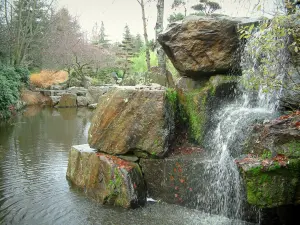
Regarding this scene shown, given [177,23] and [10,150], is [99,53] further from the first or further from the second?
[177,23]

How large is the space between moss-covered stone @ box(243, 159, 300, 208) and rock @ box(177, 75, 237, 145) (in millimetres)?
2396

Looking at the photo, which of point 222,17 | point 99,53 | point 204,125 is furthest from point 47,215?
point 99,53

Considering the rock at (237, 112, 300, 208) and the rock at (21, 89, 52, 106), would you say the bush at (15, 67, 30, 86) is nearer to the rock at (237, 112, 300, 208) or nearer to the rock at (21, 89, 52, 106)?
the rock at (21, 89, 52, 106)

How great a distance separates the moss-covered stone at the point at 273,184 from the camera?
14.0 feet

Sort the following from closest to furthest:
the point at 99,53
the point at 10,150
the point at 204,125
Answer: the point at 204,125 < the point at 10,150 < the point at 99,53

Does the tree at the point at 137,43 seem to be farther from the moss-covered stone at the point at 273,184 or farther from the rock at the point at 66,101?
the moss-covered stone at the point at 273,184

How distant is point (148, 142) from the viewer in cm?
630

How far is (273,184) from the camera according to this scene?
169 inches

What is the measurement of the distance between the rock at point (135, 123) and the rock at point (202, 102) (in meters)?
0.46

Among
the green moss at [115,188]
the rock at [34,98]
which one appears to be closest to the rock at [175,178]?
the green moss at [115,188]

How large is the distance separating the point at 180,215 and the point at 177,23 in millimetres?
4340

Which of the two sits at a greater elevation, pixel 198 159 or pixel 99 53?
pixel 99 53

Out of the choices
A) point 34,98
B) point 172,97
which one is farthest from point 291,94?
point 34,98

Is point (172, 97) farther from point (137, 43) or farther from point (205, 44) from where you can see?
point (137, 43)
